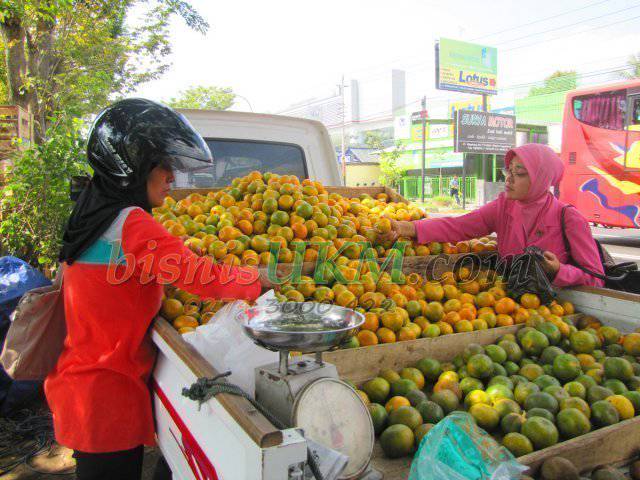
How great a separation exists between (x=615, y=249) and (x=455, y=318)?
399 inches

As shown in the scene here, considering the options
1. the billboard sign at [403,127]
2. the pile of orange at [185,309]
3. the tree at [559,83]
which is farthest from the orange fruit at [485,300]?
the billboard sign at [403,127]

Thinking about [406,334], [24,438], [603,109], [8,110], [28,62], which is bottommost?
[24,438]

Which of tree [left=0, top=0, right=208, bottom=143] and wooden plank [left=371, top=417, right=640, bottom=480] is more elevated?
tree [left=0, top=0, right=208, bottom=143]

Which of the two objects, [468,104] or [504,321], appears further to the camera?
[468,104]

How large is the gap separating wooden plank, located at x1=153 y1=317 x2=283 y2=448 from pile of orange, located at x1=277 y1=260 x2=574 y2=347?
2.77 ft

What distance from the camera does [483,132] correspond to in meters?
25.0

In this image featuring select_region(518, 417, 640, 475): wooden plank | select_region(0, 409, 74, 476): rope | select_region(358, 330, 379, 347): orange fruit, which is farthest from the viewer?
select_region(0, 409, 74, 476): rope

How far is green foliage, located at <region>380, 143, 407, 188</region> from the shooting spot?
3425cm

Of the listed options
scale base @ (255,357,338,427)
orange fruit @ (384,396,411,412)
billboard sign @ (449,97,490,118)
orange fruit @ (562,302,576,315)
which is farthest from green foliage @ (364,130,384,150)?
scale base @ (255,357,338,427)

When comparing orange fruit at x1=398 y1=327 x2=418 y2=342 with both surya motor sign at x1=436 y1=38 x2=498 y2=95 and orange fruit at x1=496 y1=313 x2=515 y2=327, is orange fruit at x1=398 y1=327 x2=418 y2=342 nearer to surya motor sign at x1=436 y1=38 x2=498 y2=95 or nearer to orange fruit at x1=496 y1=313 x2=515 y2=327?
orange fruit at x1=496 y1=313 x2=515 y2=327

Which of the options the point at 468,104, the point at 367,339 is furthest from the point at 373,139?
the point at 367,339

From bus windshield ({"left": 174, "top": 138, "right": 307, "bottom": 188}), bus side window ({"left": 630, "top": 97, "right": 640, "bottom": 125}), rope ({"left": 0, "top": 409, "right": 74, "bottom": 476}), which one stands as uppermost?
bus side window ({"left": 630, "top": 97, "right": 640, "bottom": 125})

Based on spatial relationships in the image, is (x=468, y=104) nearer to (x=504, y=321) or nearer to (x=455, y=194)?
(x=455, y=194)

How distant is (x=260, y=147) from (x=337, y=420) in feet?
11.0
